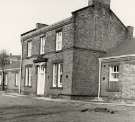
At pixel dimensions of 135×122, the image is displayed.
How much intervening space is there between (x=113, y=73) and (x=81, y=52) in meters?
3.51

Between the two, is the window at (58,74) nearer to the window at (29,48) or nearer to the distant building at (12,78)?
the window at (29,48)

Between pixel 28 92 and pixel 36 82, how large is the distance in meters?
2.44

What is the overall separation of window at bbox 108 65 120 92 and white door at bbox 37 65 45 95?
778 cm

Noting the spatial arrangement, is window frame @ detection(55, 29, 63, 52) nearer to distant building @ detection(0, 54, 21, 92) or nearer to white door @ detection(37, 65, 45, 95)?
white door @ detection(37, 65, 45, 95)

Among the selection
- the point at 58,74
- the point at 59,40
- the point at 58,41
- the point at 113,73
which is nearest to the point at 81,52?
the point at 59,40

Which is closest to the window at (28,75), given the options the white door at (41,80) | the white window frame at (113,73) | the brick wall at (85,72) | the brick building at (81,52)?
the brick building at (81,52)

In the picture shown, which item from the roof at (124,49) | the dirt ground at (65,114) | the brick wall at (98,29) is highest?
the brick wall at (98,29)

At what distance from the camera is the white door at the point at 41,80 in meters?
30.0

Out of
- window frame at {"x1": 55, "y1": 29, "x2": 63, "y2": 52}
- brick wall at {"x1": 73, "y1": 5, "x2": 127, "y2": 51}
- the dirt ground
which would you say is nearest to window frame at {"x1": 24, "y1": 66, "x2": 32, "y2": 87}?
window frame at {"x1": 55, "y1": 29, "x2": 63, "y2": 52}

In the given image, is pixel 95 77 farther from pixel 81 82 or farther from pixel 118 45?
pixel 118 45

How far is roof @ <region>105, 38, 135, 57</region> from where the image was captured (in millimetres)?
24852

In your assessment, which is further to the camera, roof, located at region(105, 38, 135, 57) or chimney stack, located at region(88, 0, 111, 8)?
chimney stack, located at region(88, 0, 111, 8)

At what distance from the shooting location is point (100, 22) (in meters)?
28.0

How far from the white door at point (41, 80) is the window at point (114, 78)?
778 centimetres
